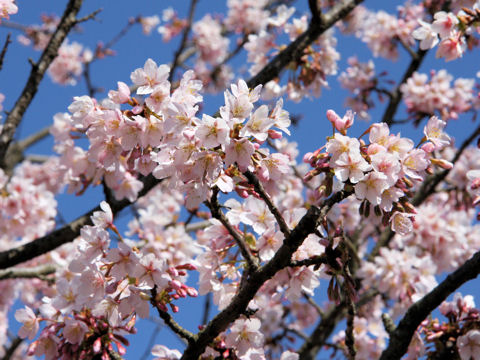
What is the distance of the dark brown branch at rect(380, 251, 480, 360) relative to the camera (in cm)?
221

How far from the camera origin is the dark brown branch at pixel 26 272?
11.7 feet

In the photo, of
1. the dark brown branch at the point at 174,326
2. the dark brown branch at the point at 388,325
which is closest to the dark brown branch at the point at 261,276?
the dark brown branch at the point at 174,326

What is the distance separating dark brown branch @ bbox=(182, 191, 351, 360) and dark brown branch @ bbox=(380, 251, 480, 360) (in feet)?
2.59

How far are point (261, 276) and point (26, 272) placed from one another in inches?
95.3

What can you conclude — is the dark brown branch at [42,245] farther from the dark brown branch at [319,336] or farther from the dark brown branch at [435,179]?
the dark brown branch at [435,179]

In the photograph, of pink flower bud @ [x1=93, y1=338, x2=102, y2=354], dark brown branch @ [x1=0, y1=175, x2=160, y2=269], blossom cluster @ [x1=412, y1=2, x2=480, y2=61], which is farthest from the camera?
dark brown branch @ [x1=0, y1=175, x2=160, y2=269]

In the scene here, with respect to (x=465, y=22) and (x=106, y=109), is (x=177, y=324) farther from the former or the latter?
(x=465, y=22)

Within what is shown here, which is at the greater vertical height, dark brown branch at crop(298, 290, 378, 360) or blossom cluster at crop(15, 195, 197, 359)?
dark brown branch at crop(298, 290, 378, 360)

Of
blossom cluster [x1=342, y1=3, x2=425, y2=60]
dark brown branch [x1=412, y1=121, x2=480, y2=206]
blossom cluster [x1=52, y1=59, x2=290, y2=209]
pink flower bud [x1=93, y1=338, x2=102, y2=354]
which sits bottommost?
pink flower bud [x1=93, y1=338, x2=102, y2=354]

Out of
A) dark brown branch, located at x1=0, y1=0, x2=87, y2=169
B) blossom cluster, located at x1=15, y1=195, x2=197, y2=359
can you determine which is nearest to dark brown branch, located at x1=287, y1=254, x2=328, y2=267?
blossom cluster, located at x1=15, y1=195, x2=197, y2=359

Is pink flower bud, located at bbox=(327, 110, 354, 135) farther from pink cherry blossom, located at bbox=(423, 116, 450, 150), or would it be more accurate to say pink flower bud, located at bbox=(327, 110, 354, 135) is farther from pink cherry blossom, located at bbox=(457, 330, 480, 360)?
pink cherry blossom, located at bbox=(457, 330, 480, 360)

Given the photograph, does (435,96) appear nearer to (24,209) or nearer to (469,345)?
(469,345)

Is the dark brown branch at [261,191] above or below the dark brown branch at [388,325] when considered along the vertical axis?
below

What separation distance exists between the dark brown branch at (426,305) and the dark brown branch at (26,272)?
2.61m
